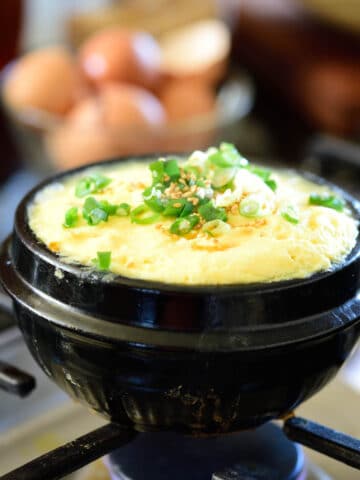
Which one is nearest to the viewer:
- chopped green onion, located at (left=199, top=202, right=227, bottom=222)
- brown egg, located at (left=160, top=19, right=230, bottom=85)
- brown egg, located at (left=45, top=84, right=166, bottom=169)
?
chopped green onion, located at (left=199, top=202, right=227, bottom=222)

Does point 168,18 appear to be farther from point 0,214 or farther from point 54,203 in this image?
point 54,203

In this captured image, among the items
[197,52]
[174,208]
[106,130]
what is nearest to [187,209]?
[174,208]

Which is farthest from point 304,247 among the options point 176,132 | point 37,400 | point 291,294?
point 176,132

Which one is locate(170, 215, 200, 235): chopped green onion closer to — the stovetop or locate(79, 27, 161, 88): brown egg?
the stovetop

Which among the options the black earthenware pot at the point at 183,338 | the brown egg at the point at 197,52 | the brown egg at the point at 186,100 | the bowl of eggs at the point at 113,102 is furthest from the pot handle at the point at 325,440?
the brown egg at the point at 197,52

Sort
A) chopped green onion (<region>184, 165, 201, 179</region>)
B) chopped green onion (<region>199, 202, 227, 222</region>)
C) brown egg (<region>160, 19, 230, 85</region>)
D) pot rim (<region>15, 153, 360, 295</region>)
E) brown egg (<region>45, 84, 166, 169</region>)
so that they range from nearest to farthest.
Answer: pot rim (<region>15, 153, 360, 295</region>) → chopped green onion (<region>199, 202, 227, 222</region>) → chopped green onion (<region>184, 165, 201, 179</region>) → brown egg (<region>45, 84, 166, 169</region>) → brown egg (<region>160, 19, 230, 85</region>)

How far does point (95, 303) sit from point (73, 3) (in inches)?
106

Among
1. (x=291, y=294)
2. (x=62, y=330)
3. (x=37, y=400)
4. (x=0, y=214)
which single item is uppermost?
(x=291, y=294)

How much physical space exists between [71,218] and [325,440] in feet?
1.41

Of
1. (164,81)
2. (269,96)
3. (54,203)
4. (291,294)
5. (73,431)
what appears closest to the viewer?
(291,294)

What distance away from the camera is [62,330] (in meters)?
0.83

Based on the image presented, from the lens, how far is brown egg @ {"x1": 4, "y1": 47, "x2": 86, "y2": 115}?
207 centimetres

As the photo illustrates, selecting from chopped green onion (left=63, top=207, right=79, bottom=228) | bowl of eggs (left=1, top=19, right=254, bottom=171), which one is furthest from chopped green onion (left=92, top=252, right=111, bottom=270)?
bowl of eggs (left=1, top=19, right=254, bottom=171)

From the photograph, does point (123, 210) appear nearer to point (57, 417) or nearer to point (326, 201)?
point (326, 201)
